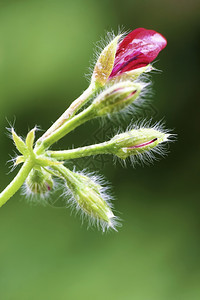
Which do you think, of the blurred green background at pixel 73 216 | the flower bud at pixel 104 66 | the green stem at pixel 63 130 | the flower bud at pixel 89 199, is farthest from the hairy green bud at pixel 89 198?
the blurred green background at pixel 73 216

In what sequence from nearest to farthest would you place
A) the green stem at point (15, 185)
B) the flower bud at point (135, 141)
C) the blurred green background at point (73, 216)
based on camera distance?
the green stem at point (15, 185)
the flower bud at point (135, 141)
the blurred green background at point (73, 216)

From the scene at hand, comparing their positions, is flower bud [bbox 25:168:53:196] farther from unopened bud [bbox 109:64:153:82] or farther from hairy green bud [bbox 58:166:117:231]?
unopened bud [bbox 109:64:153:82]

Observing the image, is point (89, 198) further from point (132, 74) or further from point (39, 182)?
point (132, 74)

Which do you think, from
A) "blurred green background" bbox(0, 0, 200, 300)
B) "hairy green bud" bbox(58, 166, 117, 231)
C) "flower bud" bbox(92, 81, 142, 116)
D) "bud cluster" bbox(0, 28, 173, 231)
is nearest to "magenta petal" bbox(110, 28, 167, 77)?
"bud cluster" bbox(0, 28, 173, 231)

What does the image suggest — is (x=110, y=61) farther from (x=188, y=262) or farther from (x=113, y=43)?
(x=188, y=262)

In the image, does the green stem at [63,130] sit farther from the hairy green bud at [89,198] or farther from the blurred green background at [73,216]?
the blurred green background at [73,216]

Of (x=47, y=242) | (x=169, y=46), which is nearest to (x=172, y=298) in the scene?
(x=47, y=242)
